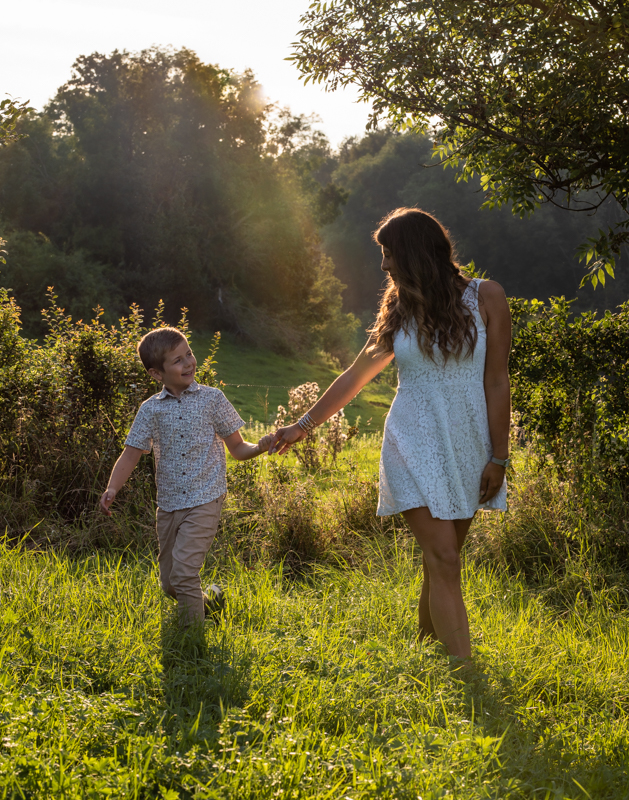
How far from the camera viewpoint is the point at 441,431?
294cm

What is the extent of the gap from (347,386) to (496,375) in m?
0.73

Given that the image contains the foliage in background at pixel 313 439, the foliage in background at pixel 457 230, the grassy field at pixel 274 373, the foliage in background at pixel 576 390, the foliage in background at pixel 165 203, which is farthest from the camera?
the foliage in background at pixel 457 230

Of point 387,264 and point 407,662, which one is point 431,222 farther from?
point 407,662

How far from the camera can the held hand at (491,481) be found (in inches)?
118

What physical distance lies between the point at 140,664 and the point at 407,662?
1.16 metres

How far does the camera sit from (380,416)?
70.1 feet

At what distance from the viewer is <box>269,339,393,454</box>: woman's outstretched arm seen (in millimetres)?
3240

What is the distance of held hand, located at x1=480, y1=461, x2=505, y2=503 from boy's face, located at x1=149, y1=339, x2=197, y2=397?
156 centimetres

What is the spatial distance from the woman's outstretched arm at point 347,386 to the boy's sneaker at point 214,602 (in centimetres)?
90

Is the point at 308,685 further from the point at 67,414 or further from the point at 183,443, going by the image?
the point at 67,414

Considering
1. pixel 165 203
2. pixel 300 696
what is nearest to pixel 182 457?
pixel 300 696

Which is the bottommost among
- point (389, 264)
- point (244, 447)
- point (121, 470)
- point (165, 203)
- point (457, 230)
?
point (121, 470)

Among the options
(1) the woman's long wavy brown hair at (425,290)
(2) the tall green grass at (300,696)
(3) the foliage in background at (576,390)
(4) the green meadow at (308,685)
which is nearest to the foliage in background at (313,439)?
(3) the foliage in background at (576,390)

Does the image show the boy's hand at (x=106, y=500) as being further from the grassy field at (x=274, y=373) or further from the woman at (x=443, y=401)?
the grassy field at (x=274, y=373)
